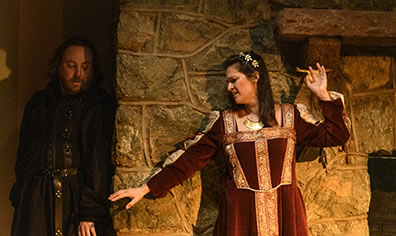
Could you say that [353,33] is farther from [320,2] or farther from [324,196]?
[324,196]

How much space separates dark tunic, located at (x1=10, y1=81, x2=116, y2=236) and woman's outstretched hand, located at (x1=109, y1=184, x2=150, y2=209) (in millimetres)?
310

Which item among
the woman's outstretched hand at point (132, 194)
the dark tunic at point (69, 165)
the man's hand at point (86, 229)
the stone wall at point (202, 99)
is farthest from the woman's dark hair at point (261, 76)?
the man's hand at point (86, 229)

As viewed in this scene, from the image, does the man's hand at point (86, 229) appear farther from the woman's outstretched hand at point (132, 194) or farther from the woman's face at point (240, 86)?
the woman's face at point (240, 86)

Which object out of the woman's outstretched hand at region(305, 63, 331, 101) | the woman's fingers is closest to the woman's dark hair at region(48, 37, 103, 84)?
the woman's fingers

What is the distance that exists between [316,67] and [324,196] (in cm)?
72

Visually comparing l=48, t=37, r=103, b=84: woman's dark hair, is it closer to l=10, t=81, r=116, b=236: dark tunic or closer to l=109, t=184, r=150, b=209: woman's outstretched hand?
l=10, t=81, r=116, b=236: dark tunic

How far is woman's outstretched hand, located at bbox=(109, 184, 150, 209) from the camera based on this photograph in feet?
8.23

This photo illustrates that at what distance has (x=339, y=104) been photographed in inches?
98.2

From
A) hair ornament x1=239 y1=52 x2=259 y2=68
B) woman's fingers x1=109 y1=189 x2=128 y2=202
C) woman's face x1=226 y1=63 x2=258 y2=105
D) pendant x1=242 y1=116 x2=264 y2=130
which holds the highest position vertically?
hair ornament x1=239 y1=52 x2=259 y2=68

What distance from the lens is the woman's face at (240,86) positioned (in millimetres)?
2504

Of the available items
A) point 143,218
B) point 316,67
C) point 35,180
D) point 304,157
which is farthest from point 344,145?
point 35,180

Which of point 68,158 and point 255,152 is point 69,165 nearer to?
point 68,158

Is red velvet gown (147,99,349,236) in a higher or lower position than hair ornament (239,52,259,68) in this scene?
lower

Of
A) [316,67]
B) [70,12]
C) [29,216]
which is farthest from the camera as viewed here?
[70,12]
